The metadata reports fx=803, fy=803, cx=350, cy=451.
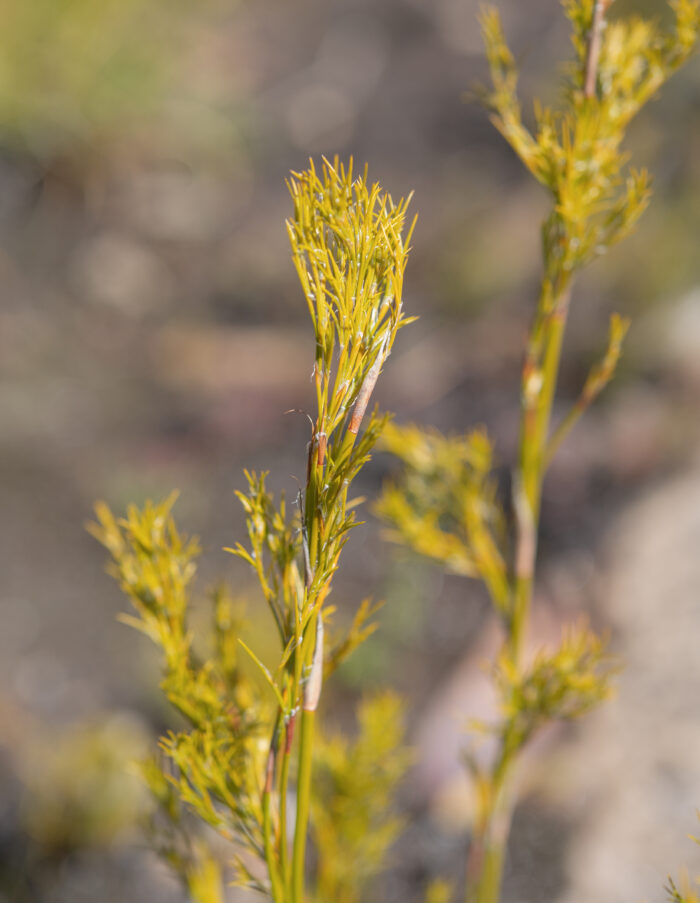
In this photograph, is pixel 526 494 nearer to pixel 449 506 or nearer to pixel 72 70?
pixel 449 506

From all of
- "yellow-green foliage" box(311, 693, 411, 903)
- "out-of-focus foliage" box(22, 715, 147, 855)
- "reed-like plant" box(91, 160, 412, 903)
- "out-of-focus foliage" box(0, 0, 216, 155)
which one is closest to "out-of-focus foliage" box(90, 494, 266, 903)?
"reed-like plant" box(91, 160, 412, 903)

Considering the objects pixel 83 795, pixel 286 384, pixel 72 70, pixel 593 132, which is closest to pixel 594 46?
pixel 593 132

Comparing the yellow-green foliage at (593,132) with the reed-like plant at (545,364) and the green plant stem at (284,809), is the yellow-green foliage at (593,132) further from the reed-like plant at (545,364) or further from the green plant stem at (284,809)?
the green plant stem at (284,809)

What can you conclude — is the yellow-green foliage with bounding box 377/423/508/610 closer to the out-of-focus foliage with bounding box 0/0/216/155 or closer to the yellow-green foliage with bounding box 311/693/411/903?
the yellow-green foliage with bounding box 311/693/411/903

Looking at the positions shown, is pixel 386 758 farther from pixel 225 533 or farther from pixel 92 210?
pixel 92 210

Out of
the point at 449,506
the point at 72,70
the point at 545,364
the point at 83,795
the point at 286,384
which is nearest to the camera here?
the point at 545,364

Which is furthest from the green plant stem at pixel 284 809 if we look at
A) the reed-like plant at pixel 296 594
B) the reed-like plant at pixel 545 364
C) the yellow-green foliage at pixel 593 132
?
the yellow-green foliage at pixel 593 132
